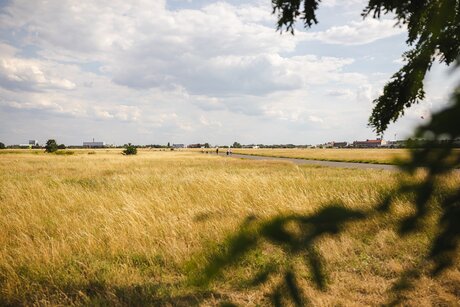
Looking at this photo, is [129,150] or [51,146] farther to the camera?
[51,146]

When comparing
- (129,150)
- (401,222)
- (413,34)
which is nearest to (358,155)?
(129,150)

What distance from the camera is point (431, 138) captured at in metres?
1.04

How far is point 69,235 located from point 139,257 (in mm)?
1595

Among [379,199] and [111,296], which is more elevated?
[379,199]

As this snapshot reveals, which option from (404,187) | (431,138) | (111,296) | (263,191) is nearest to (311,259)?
(404,187)

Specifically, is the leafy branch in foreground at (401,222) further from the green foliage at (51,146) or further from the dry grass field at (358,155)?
the green foliage at (51,146)

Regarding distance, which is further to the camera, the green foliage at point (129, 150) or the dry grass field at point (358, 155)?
the green foliage at point (129, 150)

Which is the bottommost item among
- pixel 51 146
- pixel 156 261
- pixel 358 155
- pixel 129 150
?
pixel 156 261

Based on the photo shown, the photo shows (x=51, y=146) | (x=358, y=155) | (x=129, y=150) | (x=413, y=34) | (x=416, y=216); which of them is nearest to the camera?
(x=416, y=216)

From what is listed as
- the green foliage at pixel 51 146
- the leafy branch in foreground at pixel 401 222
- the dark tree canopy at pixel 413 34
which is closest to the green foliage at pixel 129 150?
the green foliage at pixel 51 146

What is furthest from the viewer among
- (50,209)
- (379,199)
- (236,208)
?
(50,209)

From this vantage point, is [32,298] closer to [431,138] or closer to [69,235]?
[69,235]

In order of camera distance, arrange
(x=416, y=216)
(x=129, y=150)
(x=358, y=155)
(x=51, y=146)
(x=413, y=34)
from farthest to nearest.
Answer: (x=51, y=146), (x=129, y=150), (x=358, y=155), (x=413, y=34), (x=416, y=216)

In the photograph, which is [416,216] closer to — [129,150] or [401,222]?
[401,222]
